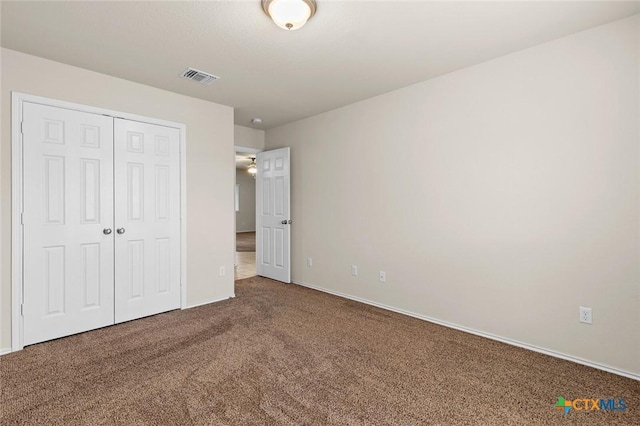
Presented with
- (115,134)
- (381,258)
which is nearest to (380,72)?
(381,258)

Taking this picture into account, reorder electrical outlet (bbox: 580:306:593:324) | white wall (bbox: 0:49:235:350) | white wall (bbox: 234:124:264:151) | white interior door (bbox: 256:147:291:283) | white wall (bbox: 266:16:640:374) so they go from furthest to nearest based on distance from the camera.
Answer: white wall (bbox: 234:124:264:151) < white interior door (bbox: 256:147:291:283) < white wall (bbox: 0:49:235:350) < electrical outlet (bbox: 580:306:593:324) < white wall (bbox: 266:16:640:374)

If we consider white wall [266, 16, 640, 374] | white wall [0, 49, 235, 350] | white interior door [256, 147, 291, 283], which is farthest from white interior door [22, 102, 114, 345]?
white wall [266, 16, 640, 374]

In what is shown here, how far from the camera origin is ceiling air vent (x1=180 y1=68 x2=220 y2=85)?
9.62 feet

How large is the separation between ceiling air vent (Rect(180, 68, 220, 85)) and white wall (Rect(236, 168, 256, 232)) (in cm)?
908

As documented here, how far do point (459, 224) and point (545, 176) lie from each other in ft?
2.66

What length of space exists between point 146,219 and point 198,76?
1612 millimetres

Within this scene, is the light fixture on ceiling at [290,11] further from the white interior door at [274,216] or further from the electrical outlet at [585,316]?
the electrical outlet at [585,316]

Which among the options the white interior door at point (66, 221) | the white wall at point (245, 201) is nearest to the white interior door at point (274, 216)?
the white interior door at point (66, 221)

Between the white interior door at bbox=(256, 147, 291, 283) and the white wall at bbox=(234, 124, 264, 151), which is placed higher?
the white wall at bbox=(234, 124, 264, 151)

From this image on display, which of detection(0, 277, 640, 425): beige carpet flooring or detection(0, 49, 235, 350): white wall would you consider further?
detection(0, 49, 235, 350): white wall

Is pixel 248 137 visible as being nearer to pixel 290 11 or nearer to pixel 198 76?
pixel 198 76

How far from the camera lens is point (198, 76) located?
3.04m

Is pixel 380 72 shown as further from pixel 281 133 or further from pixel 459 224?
pixel 281 133

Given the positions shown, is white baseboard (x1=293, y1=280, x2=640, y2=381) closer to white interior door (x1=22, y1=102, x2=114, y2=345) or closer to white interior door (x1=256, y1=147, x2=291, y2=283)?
white interior door (x1=256, y1=147, x2=291, y2=283)
